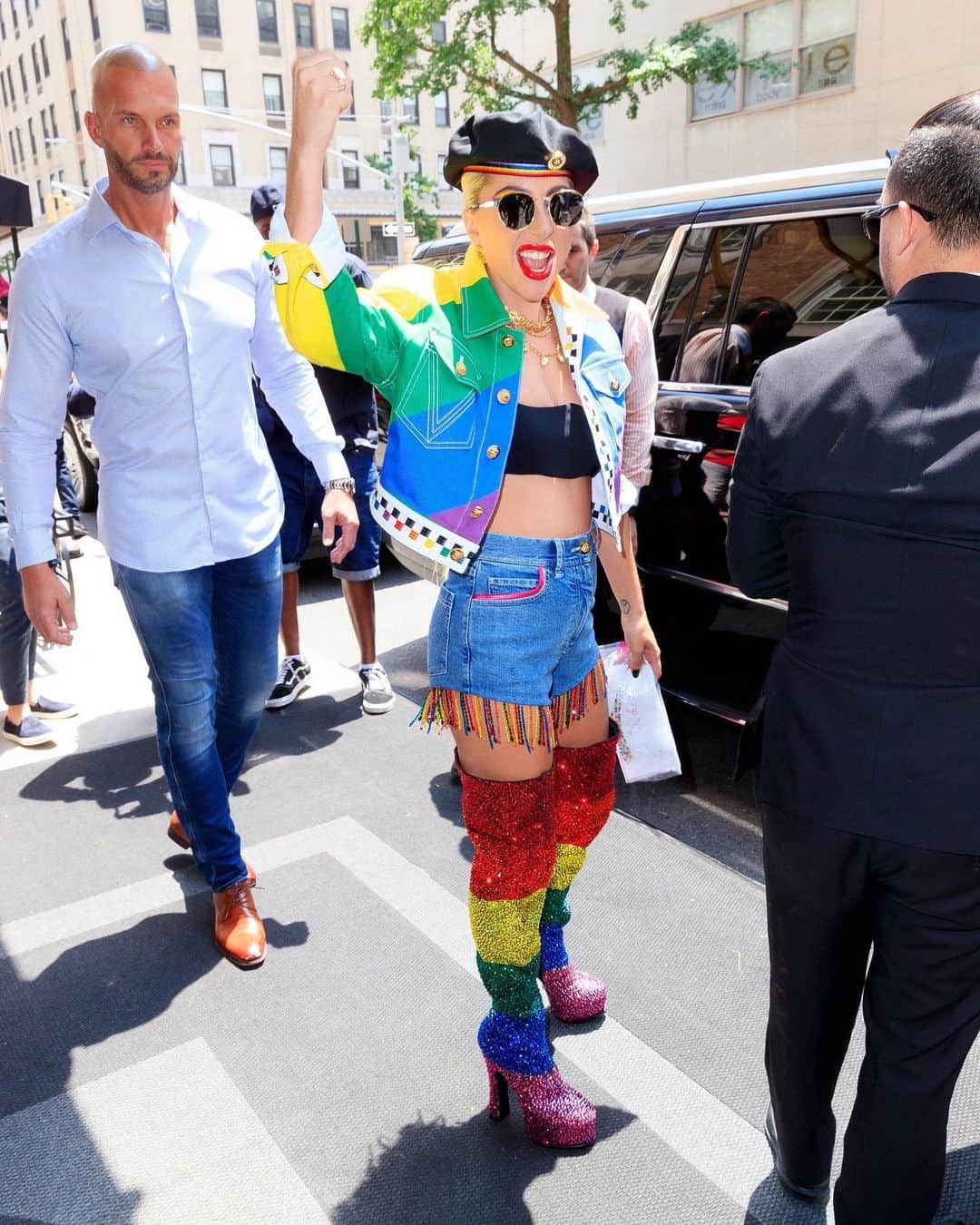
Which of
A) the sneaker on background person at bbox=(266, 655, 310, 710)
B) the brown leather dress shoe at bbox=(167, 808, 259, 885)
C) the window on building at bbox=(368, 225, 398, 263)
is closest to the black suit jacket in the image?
the brown leather dress shoe at bbox=(167, 808, 259, 885)

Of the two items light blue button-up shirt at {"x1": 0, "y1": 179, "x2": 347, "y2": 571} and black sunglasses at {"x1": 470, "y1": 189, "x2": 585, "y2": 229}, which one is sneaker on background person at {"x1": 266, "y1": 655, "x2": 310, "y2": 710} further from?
black sunglasses at {"x1": 470, "y1": 189, "x2": 585, "y2": 229}

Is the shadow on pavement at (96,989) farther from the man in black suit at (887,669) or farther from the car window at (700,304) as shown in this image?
the car window at (700,304)

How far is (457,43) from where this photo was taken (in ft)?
57.6

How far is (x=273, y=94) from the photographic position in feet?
154

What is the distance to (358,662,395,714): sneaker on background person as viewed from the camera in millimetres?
4586

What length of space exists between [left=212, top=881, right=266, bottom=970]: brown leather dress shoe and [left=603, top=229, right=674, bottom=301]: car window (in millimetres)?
2603

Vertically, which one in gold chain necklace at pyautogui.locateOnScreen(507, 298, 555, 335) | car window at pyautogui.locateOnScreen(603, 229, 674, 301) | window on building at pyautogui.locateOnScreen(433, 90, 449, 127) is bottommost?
gold chain necklace at pyautogui.locateOnScreen(507, 298, 555, 335)

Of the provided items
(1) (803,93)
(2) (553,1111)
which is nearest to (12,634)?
(2) (553,1111)

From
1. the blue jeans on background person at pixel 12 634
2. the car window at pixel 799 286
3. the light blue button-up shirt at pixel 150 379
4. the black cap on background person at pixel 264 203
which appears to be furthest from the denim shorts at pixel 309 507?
the car window at pixel 799 286

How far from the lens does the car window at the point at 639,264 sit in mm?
3986

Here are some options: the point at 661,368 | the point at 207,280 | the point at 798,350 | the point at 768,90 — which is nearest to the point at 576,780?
the point at 798,350

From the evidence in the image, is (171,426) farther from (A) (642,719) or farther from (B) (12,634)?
(B) (12,634)

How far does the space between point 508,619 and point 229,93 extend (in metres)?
50.5

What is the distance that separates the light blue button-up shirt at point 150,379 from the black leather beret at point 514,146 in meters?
0.70
